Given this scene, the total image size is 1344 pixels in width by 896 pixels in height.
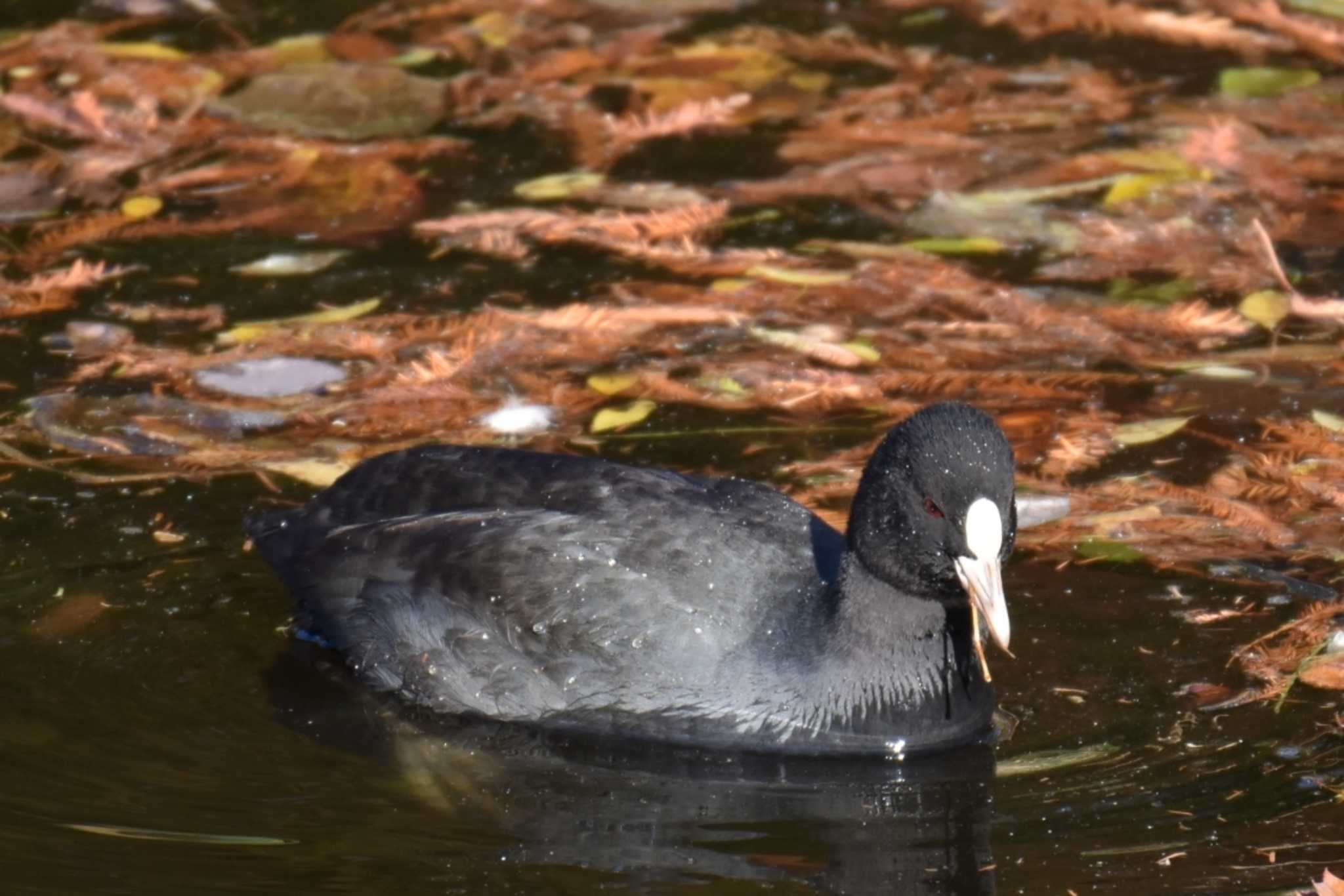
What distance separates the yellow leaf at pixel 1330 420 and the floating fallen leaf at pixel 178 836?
354 cm

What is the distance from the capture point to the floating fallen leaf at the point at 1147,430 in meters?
6.37

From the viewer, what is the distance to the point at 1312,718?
486cm

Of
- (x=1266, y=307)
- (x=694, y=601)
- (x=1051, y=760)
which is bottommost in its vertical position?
(x=1266, y=307)

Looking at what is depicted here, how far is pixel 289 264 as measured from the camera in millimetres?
7719

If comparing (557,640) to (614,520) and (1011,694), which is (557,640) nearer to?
(614,520)

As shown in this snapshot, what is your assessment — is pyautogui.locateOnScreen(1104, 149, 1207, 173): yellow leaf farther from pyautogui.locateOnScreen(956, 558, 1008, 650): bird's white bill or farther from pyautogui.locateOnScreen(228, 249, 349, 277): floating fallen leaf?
A: pyautogui.locateOnScreen(956, 558, 1008, 650): bird's white bill

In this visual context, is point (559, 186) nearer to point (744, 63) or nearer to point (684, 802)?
point (744, 63)

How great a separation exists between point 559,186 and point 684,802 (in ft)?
13.6

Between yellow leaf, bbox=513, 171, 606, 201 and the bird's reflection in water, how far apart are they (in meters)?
3.42

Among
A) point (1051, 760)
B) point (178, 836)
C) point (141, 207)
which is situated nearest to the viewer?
point (178, 836)

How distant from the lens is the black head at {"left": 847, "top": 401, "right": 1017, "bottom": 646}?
15.2 feet

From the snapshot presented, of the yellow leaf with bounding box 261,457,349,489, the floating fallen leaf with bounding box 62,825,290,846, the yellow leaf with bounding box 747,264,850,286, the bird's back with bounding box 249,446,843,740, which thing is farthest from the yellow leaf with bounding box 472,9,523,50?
the floating fallen leaf with bounding box 62,825,290,846

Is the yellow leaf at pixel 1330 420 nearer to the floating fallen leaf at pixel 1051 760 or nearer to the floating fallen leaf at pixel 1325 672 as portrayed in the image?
the floating fallen leaf at pixel 1325 672

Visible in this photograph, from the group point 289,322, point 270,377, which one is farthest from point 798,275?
point 270,377
